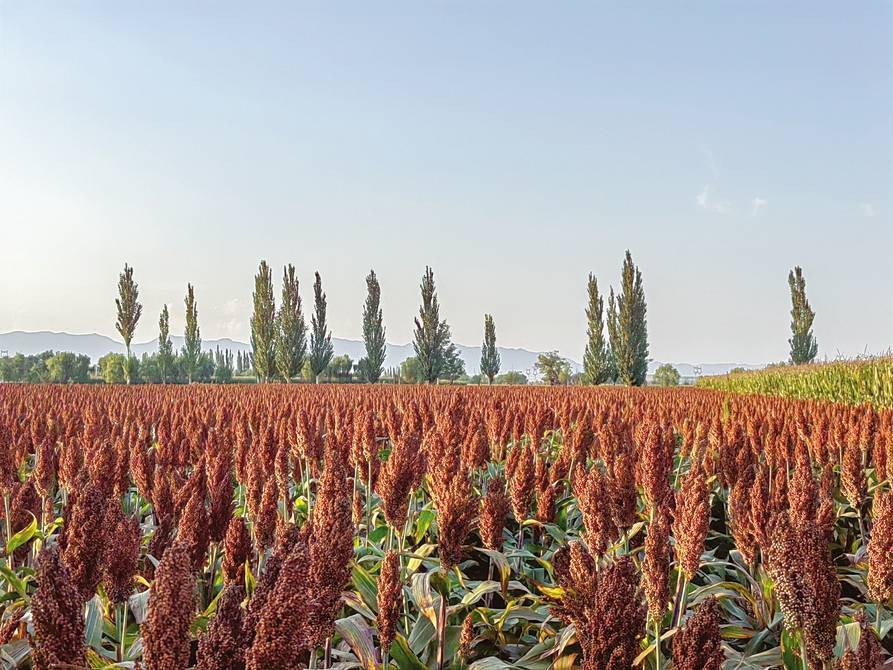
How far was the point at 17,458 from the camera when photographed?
4164 mm

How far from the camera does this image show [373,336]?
5256 cm

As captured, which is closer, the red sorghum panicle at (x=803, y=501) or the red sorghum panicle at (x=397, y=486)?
the red sorghum panicle at (x=803, y=501)

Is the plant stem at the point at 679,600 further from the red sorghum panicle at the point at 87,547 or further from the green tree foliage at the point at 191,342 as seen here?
the green tree foliage at the point at 191,342

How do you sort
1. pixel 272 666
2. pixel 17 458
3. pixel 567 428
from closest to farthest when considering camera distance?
pixel 272 666 < pixel 17 458 < pixel 567 428

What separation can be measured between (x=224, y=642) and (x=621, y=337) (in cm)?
4878

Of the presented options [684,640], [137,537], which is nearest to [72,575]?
[137,537]

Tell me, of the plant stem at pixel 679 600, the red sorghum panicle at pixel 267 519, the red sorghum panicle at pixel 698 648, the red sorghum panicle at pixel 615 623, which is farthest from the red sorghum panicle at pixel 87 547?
the plant stem at pixel 679 600

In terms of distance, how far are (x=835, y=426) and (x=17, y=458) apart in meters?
5.81

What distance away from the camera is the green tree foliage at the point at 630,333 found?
47.7 metres

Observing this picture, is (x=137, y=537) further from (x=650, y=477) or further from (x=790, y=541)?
(x=650, y=477)

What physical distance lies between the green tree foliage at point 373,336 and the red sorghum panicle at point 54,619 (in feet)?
161

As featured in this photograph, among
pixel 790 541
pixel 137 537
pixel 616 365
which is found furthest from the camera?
pixel 616 365

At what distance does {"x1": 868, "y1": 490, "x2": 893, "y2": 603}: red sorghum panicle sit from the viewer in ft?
6.38

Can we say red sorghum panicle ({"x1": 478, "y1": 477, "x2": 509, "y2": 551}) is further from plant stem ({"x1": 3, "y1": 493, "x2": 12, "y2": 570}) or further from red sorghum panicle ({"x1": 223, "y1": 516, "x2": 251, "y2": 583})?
plant stem ({"x1": 3, "y1": 493, "x2": 12, "y2": 570})
